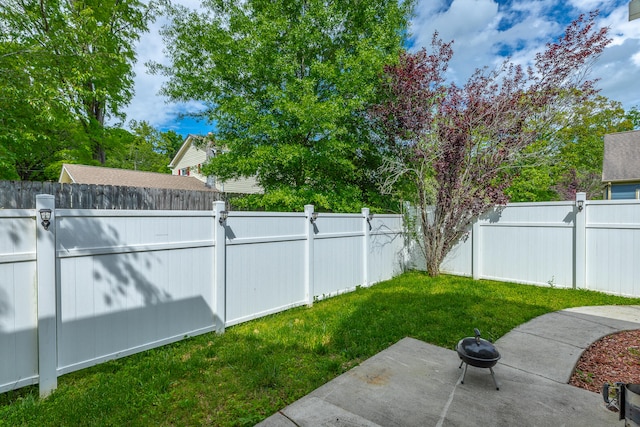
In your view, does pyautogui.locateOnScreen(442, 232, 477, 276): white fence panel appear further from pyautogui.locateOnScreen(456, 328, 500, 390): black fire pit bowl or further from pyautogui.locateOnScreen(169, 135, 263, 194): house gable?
pyautogui.locateOnScreen(169, 135, 263, 194): house gable

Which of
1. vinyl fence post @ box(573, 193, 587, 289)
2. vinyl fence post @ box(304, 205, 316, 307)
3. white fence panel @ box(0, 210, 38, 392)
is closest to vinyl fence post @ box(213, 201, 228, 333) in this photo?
vinyl fence post @ box(304, 205, 316, 307)

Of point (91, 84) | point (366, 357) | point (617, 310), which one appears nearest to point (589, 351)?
point (617, 310)

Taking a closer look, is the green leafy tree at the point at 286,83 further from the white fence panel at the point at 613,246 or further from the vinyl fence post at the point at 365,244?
the white fence panel at the point at 613,246

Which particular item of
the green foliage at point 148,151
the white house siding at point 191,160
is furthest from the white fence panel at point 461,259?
the green foliage at point 148,151

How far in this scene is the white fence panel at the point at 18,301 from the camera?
2.37 meters

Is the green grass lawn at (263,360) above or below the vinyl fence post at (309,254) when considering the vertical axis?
below

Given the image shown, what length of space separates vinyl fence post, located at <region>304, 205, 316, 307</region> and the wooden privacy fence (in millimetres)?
4780

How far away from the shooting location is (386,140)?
7402 mm

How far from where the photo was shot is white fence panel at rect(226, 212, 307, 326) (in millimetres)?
3980

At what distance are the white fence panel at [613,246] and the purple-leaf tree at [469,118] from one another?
1508 millimetres

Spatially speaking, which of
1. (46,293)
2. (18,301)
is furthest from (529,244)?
(18,301)

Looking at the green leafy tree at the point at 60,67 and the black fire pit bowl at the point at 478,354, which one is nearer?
the black fire pit bowl at the point at 478,354

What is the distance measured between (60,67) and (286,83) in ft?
18.9

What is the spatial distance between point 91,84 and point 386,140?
10.5 meters
